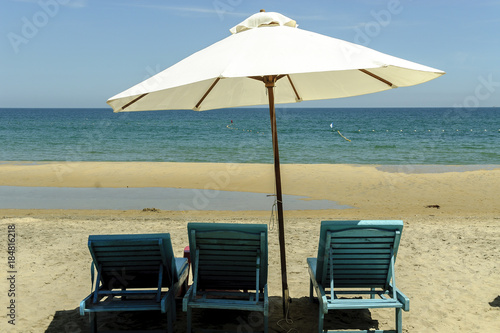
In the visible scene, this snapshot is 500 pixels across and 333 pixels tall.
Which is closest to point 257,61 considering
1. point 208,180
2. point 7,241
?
point 7,241

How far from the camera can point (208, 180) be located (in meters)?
14.6

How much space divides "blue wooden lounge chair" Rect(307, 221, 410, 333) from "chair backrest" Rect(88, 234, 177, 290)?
124 centimetres

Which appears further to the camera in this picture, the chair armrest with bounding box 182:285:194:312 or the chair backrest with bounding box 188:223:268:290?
the chair backrest with bounding box 188:223:268:290

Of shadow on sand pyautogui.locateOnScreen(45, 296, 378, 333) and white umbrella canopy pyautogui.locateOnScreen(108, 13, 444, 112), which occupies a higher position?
white umbrella canopy pyautogui.locateOnScreen(108, 13, 444, 112)

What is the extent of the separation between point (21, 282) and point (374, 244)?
388cm

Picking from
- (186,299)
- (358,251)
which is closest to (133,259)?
(186,299)

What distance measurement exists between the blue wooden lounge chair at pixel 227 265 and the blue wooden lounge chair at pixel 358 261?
469 mm

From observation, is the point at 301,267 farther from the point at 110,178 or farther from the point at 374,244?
the point at 110,178

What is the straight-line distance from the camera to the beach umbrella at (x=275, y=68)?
111 inches

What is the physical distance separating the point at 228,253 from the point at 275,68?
1598 mm

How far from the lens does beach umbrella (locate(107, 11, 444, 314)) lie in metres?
2.82

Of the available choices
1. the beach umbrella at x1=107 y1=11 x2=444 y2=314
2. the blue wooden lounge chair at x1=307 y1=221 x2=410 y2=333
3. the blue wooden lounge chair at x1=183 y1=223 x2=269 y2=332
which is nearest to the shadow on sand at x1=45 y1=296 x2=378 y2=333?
the beach umbrella at x1=107 y1=11 x2=444 y2=314

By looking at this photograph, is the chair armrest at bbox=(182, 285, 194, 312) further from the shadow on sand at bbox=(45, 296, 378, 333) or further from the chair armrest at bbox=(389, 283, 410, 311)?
the chair armrest at bbox=(389, 283, 410, 311)

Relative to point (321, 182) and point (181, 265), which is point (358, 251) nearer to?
point (181, 265)
